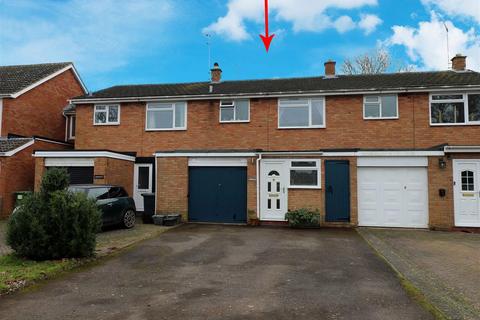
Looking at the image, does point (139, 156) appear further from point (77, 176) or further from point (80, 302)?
point (80, 302)

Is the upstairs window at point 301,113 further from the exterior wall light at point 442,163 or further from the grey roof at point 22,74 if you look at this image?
the grey roof at point 22,74

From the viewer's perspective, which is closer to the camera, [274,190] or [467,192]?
[467,192]

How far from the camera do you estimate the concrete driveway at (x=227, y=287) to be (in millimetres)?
4656

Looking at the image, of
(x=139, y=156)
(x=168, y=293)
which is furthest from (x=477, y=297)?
(x=139, y=156)

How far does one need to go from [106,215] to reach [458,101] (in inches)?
548

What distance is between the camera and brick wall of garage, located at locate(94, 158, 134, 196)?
14016 mm

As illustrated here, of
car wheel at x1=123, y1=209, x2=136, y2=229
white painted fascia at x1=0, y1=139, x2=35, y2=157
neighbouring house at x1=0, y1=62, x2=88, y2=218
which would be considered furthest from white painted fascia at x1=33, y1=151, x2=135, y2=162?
car wheel at x1=123, y1=209, x2=136, y2=229

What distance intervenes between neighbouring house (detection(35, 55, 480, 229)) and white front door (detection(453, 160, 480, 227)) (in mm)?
33

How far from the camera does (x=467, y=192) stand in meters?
12.1

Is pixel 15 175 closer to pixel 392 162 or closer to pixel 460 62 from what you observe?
pixel 392 162

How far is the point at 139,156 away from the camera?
16703 mm

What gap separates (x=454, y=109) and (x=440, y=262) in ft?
31.4

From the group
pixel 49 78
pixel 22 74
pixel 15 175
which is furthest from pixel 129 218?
pixel 22 74

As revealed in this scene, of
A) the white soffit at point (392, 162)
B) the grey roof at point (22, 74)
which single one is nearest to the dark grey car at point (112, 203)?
the white soffit at point (392, 162)
